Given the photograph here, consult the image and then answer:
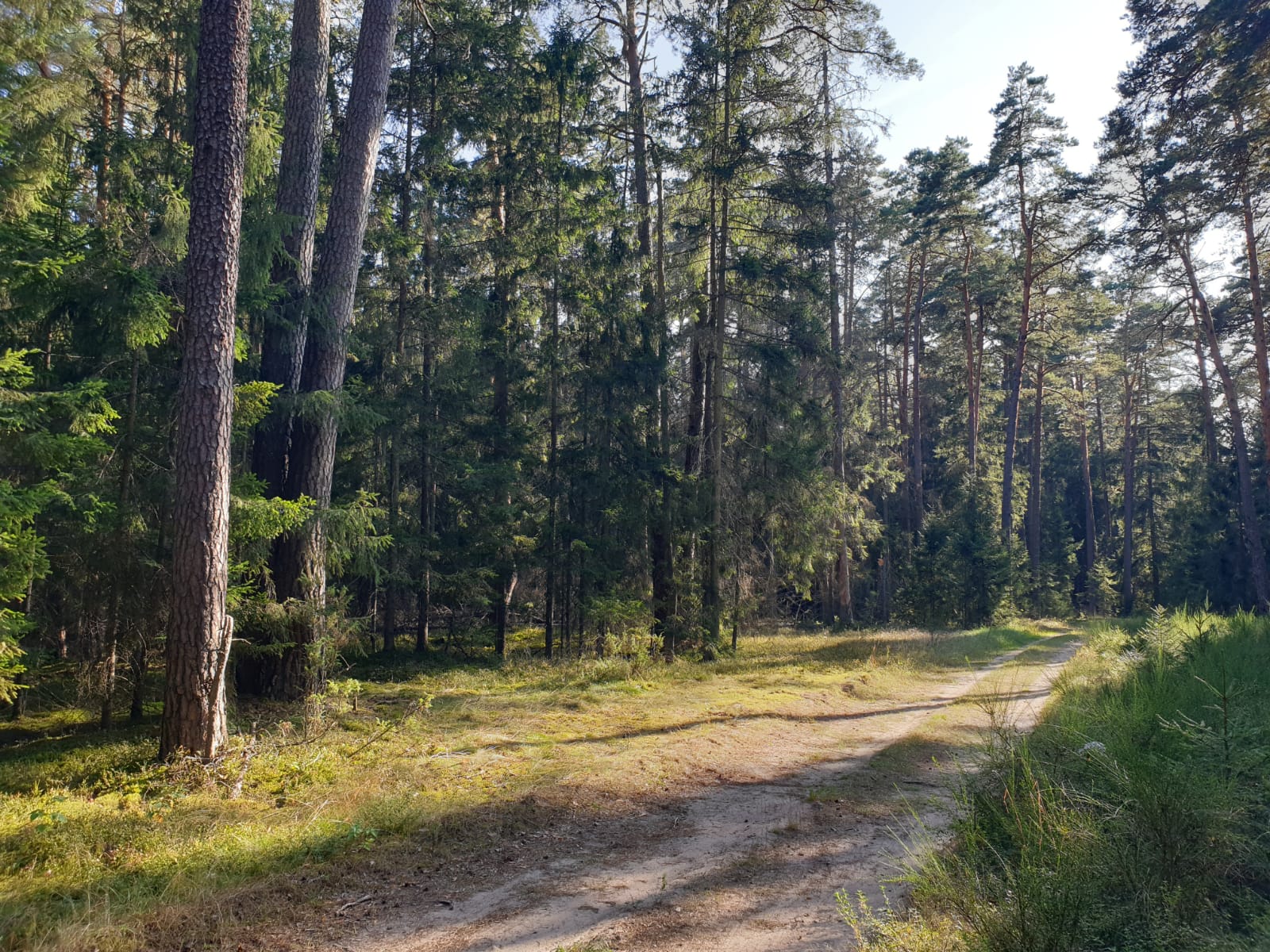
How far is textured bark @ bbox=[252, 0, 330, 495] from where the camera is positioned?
31.9 feet

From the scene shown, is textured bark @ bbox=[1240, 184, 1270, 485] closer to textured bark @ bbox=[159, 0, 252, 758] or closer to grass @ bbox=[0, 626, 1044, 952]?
grass @ bbox=[0, 626, 1044, 952]

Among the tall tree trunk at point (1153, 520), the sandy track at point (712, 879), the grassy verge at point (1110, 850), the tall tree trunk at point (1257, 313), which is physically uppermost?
the tall tree trunk at point (1257, 313)

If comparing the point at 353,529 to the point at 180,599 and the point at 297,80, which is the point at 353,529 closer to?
the point at 180,599

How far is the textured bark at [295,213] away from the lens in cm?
973

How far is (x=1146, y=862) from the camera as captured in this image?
12.0ft

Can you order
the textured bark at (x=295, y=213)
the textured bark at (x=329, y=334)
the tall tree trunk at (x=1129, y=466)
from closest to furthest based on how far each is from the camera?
the textured bark at (x=329, y=334), the textured bark at (x=295, y=213), the tall tree trunk at (x=1129, y=466)

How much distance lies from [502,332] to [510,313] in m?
0.53

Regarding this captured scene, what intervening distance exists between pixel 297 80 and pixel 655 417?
10.9m

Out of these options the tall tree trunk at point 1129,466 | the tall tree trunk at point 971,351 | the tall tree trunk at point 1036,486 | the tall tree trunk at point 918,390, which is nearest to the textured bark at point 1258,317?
the tall tree trunk at point 971,351

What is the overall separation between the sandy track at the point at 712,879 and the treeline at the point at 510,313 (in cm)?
391

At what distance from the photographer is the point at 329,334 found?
10.1 meters

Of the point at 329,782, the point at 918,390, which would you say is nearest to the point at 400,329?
the point at 329,782

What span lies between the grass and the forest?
1.34 ft

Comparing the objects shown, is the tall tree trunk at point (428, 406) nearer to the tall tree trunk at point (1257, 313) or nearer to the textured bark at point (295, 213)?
the textured bark at point (295, 213)
